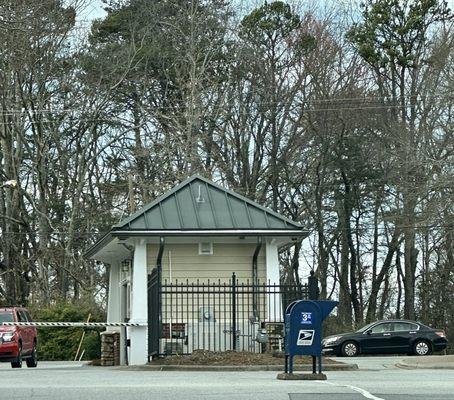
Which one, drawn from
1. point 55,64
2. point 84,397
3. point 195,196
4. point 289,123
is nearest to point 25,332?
point 195,196

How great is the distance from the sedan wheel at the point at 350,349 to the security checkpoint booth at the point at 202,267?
1241cm

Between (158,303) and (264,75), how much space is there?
89.3ft

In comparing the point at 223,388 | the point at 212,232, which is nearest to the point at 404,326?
the point at 212,232

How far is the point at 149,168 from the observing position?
5000 centimetres

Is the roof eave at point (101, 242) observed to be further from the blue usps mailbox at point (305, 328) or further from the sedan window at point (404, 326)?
the sedan window at point (404, 326)

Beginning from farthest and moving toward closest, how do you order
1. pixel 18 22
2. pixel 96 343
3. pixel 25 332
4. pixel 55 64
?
1. pixel 55 64
2. pixel 96 343
3. pixel 25 332
4. pixel 18 22

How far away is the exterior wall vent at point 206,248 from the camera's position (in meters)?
27.7

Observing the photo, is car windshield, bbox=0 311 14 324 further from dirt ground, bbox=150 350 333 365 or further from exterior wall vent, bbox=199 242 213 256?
dirt ground, bbox=150 350 333 365

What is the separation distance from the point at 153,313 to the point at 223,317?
218cm

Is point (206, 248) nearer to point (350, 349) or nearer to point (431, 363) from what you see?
point (431, 363)

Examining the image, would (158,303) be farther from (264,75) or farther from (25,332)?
(264,75)

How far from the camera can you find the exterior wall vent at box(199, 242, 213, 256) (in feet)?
91.0

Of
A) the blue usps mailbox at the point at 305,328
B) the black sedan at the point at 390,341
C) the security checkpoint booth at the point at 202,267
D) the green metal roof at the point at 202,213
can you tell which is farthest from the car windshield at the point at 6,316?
the blue usps mailbox at the point at 305,328

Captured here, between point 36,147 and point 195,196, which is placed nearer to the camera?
point 195,196
